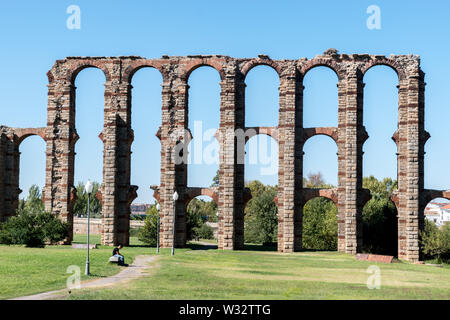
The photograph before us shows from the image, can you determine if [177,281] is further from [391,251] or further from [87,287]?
[391,251]

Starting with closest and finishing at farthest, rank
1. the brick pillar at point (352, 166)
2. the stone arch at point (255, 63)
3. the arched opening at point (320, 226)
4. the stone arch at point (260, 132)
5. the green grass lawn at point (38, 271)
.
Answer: the green grass lawn at point (38, 271), the brick pillar at point (352, 166), the stone arch at point (260, 132), the stone arch at point (255, 63), the arched opening at point (320, 226)

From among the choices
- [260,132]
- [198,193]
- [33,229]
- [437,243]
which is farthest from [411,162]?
[33,229]

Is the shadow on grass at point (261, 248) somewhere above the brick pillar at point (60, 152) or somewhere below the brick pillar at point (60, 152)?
below

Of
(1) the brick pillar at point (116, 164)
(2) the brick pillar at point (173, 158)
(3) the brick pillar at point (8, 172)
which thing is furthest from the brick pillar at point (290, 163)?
(3) the brick pillar at point (8, 172)

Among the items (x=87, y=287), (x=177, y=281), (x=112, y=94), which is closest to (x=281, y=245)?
(x=112, y=94)

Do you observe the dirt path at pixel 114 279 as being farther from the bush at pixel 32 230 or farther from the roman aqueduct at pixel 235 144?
the roman aqueduct at pixel 235 144

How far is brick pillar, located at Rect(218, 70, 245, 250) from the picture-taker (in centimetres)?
4153

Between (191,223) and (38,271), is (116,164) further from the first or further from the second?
(38,271)

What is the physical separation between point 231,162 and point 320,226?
51.0 feet

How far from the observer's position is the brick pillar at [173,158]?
42219mm

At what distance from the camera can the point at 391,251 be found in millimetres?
43688

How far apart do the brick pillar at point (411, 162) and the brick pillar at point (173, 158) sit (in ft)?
48.2
